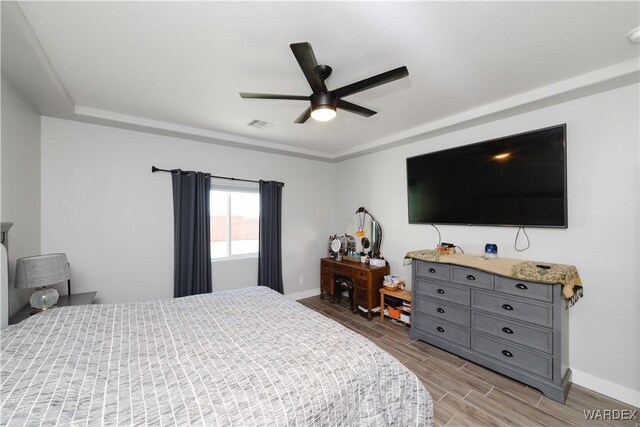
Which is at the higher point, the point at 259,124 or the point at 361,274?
the point at 259,124

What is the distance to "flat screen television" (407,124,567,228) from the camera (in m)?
2.36

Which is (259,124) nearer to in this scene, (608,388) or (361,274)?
(361,274)

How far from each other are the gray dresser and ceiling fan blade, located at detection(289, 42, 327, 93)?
7.34 ft

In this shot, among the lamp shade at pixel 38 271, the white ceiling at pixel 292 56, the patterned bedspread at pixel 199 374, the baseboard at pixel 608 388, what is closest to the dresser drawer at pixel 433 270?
the baseboard at pixel 608 388

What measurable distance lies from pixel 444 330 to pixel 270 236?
2.70 m

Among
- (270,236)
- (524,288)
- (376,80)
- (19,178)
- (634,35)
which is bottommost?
(524,288)

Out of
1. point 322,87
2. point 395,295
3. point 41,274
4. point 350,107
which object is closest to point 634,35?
point 350,107

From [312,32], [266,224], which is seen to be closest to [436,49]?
[312,32]

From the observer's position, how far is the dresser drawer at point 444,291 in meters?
2.60

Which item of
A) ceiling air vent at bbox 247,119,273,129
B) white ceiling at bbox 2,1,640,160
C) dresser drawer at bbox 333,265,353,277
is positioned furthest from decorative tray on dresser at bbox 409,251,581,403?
ceiling air vent at bbox 247,119,273,129

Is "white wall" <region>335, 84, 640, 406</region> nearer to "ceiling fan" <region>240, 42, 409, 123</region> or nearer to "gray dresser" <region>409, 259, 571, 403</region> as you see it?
"gray dresser" <region>409, 259, 571, 403</region>

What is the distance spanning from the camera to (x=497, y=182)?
2719 millimetres

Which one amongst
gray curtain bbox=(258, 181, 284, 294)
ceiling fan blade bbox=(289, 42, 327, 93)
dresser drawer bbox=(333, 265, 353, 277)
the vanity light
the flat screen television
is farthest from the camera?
gray curtain bbox=(258, 181, 284, 294)

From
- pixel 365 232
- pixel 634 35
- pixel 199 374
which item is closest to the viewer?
pixel 199 374
